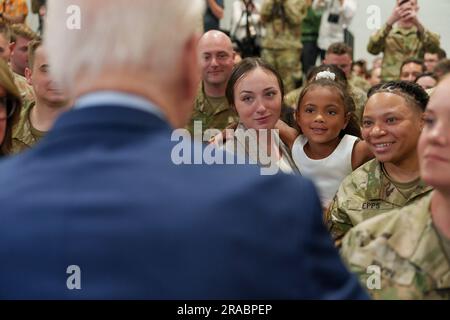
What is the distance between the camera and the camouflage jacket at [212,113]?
14.8 feet

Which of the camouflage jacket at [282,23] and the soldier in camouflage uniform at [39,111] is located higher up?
the camouflage jacket at [282,23]

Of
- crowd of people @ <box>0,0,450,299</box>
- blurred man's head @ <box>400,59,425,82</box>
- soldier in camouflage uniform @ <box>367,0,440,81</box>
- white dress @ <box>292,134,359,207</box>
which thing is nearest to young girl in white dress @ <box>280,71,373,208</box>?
white dress @ <box>292,134,359,207</box>

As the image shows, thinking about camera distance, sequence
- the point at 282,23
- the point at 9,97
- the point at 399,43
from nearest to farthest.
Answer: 1. the point at 9,97
2. the point at 399,43
3. the point at 282,23

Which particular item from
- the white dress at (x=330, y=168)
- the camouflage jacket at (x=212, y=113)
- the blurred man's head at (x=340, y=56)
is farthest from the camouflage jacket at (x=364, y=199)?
the blurred man's head at (x=340, y=56)

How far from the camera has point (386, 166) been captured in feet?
9.95

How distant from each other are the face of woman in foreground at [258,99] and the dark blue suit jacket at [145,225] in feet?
8.45

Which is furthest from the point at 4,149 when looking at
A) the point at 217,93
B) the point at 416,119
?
the point at 217,93

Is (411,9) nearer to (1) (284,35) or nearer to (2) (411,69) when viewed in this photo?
(2) (411,69)

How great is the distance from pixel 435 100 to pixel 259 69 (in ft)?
7.34

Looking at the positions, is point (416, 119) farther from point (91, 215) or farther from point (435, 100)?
point (91, 215)

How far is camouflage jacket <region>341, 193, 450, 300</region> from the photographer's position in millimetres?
1549

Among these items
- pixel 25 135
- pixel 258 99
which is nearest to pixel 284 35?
pixel 258 99

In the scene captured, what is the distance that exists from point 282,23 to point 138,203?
5.97 metres

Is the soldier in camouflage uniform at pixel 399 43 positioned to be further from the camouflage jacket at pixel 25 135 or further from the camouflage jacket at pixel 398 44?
the camouflage jacket at pixel 25 135
